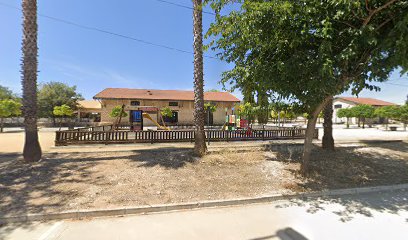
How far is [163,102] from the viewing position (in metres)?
32.9

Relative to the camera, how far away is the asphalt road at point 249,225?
352cm

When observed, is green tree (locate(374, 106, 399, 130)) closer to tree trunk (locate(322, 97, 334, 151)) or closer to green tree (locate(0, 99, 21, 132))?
tree trunk (locate(322, 97, 334, 151))

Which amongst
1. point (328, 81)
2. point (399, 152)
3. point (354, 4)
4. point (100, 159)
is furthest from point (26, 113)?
point (399, 152)

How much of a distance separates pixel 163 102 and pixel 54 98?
719 inches

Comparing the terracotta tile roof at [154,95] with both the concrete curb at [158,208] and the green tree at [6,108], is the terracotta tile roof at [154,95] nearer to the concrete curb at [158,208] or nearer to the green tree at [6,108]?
the green tree at [6,108]

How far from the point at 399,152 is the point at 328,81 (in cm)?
861

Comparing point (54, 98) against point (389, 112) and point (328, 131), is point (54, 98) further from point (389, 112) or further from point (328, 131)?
point (389, 112)

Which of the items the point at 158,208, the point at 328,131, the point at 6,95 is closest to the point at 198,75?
the point at 158,208

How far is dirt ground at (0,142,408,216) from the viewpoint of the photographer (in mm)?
4844

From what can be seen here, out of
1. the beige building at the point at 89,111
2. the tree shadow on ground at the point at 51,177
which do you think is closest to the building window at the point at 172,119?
the beige building at the point at 89,111

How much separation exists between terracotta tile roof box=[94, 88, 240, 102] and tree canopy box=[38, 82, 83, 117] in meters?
7.23

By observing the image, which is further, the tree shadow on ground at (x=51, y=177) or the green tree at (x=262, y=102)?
the green tree at (x=262, y=102)

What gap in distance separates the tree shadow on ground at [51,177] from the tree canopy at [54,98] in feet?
98.2

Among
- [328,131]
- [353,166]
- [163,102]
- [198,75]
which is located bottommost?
[353,166]
